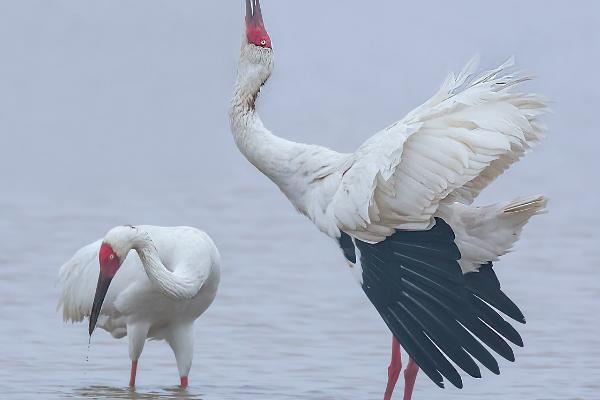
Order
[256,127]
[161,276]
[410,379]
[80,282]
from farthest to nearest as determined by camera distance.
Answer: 1. [80,282]
2. [161,276]
3. [410,379]
4. [256,127]

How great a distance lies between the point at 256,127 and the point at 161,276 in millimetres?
1289

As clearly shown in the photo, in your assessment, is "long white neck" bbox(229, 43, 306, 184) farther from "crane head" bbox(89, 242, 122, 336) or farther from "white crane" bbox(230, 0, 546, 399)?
"crane head" bbox(89, 242, 122, 336)

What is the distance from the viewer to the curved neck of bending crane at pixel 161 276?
12.4 m

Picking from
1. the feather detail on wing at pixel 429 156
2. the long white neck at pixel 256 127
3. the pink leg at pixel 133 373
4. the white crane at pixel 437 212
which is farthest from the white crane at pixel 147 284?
the feather detail on wing at pixel 429 156

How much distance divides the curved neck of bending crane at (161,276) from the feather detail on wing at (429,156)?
5.75 ft

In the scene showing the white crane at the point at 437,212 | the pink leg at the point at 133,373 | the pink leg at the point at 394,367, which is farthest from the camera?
the pink leg at the point at 133,373

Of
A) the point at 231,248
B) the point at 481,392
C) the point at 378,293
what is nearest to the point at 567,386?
the point at 481,392

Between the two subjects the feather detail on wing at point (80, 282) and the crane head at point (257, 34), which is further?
the feather detail on wing at point (80, 282)

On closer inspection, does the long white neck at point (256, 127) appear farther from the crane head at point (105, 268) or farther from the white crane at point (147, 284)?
the crane head at point (105, 268)

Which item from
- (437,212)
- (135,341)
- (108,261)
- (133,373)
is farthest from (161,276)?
(437,212)

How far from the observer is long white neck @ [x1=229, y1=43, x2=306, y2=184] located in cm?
1156

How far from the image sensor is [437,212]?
1096 centimetres

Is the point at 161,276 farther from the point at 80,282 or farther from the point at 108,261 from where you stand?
the point at 80,282

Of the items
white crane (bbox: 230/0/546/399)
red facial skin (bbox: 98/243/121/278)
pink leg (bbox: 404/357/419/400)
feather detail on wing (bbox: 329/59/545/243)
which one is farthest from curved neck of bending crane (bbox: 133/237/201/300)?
feather detail on wing (bbox: 329/59/545/243)
